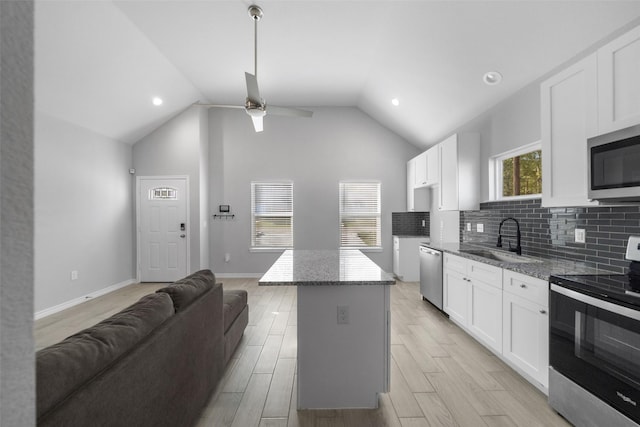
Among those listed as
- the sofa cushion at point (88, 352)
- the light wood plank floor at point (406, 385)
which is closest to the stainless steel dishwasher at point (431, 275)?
the light wood plank floor at point (406, 385)

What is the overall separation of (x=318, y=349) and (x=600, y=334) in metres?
1.58

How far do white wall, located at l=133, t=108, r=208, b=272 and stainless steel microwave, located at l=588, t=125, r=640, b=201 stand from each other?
5.47m

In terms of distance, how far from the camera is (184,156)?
5762mm

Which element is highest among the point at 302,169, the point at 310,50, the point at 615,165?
the point at 310,50

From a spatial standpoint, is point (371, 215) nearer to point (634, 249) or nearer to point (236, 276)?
point (236, 276)

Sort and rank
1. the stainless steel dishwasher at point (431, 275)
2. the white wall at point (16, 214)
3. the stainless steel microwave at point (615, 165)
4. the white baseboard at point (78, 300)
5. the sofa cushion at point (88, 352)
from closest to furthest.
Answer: the white wall at point (16, 214) → the sofa cushion at point (88, 352) → the stainless steel microwave at point (615, 165) → the stainless steel dishwasher at point (431, 275) → the white baseboard at point (78, 300)

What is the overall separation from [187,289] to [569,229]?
3060 mm

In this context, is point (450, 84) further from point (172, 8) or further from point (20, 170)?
point (20, 170)

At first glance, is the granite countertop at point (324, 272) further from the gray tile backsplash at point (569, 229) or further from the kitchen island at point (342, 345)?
the gray tile backsplash at point (569, 229)

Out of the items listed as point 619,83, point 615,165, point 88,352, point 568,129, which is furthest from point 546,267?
point 88,352

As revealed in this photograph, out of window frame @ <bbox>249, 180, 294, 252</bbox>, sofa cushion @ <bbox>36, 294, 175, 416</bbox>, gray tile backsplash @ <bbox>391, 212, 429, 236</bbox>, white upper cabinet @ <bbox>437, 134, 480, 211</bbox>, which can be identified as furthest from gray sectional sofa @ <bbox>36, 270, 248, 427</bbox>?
gray tile backsplash @ <bbox>391, 212, 429, 236</bbox>

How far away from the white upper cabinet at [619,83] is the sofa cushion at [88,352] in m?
2.74

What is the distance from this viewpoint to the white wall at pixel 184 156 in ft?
18.8

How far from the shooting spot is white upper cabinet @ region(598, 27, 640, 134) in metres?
1.71
